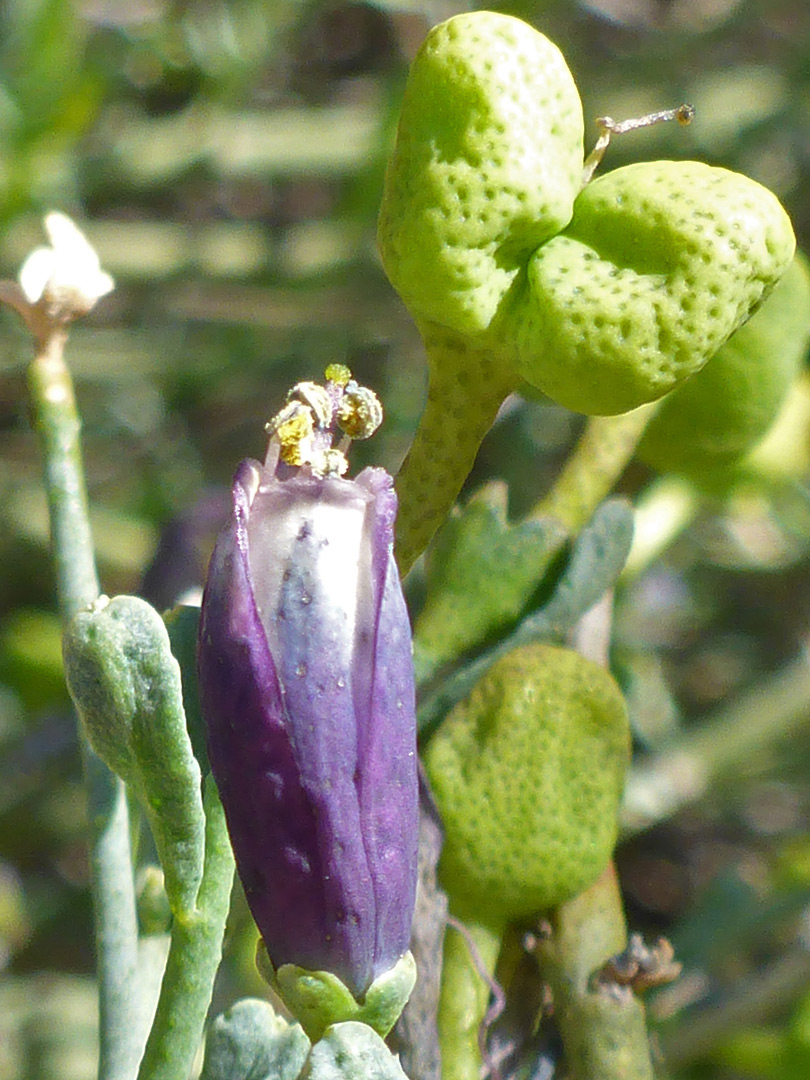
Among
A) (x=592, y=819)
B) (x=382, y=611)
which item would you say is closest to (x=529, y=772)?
(x=592, y=819)

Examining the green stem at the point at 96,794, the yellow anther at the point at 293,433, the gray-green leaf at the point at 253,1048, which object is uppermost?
the yellow anther at the point at 293,433

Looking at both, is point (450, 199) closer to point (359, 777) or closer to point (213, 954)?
point (359, 777)

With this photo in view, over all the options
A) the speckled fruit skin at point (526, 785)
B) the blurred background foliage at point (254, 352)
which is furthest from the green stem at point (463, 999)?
the blurred background foliage at point (254, 352)

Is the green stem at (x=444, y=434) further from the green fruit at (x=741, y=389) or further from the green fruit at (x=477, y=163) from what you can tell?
the green fruit at (x=741, y=389)

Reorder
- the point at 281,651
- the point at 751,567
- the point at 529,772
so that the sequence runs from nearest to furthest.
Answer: the point at 281,651, the point at 529,772, the point at 751,567

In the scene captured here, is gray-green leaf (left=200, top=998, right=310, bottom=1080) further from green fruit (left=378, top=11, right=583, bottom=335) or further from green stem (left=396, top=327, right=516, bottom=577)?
green fruit (left=378, top=11, right=583, bottom=335)

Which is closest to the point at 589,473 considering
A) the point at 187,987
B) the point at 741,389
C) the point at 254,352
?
the point at 741,389

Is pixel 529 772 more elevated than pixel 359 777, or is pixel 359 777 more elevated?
pixel 359 777
